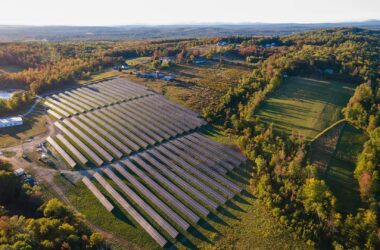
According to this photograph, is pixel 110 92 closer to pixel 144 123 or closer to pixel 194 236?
pixel 144 123

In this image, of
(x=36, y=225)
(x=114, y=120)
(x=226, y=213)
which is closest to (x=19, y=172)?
(x=36, y=225)

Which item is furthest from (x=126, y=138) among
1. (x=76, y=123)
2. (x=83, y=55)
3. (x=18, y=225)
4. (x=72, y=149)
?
(x=83, y=55)

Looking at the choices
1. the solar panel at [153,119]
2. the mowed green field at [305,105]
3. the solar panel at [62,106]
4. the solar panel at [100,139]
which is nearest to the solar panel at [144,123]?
the solar panel at [153,119]

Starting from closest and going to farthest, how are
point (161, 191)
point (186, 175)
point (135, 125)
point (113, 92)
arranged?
point (161, 191) < point (186, 175) < point (135, 125) < point (113, 92)

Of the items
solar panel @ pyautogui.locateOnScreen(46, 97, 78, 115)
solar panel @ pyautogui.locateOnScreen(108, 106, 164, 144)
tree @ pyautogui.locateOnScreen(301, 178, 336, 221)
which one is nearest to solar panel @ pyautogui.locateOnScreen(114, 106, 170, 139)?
solar panel @ pyautogui.locateOnScreen(108, 106, 164, 144)

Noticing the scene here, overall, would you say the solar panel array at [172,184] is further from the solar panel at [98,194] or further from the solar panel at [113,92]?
the solar panel at [113,92]

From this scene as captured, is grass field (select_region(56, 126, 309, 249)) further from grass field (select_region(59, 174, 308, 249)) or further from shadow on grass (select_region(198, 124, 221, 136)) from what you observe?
shadow on grass (select_region(198, 124, 221, 136))
